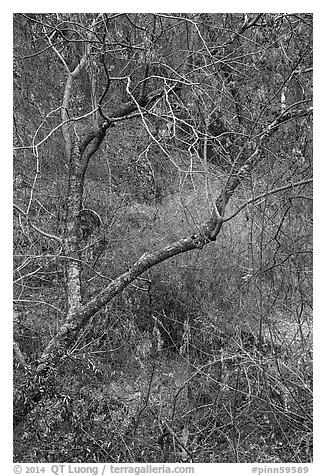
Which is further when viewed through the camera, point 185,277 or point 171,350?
point 185,277

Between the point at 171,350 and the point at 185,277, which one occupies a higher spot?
the point at 185,277

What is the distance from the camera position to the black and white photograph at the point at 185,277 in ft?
9.55

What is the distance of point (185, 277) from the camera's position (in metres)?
4.38

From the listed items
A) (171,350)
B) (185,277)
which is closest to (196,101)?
(185,277)

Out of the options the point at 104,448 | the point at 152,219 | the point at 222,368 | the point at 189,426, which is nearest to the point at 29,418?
the point at 104,448

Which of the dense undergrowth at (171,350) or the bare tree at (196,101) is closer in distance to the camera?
the dense undergrowth at (171,350)

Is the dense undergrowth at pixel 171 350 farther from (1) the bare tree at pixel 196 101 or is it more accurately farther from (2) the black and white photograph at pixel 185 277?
(1) the bare tree at pixel 196 101

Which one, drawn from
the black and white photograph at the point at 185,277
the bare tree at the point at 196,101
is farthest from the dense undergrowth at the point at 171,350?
the bare tree at the point at 196,101

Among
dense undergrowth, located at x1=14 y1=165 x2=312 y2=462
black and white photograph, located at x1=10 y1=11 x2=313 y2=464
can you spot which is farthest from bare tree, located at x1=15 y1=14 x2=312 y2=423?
dense undergrowth, located at x1=14 y1=165 x2=312 y2=462

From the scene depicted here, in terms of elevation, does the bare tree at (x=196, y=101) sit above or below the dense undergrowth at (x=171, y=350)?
above

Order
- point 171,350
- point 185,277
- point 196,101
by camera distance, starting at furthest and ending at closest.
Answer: point 185,277, point 171,350, point 196,101

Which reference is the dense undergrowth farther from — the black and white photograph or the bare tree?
the bare tree

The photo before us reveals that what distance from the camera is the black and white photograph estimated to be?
2.91 meters

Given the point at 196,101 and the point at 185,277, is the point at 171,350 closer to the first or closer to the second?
the point at 185,277
